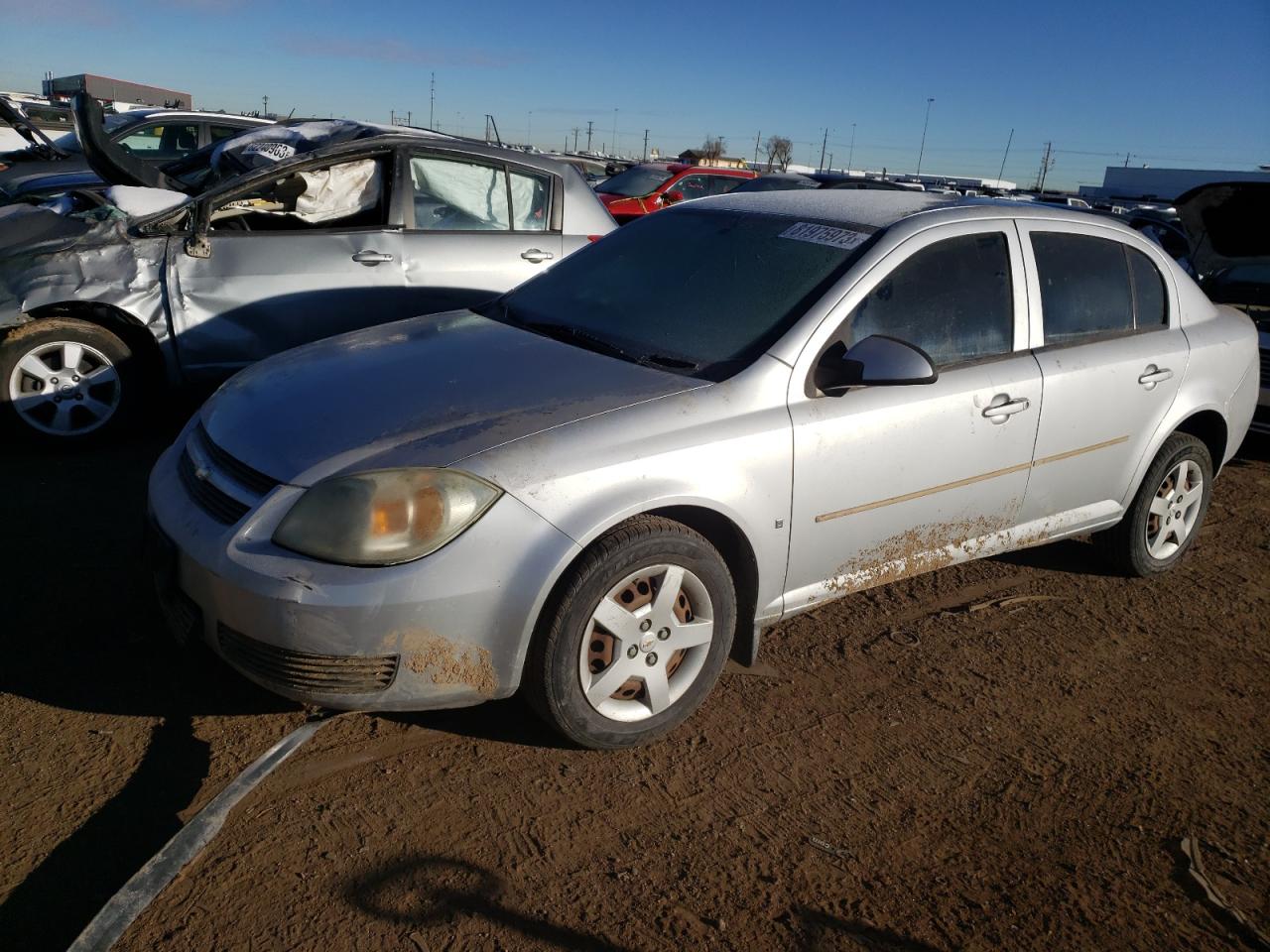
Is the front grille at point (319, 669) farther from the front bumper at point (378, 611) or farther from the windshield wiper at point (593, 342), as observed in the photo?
the windshield wiper at point (593, 342)

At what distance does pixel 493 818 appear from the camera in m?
2.65

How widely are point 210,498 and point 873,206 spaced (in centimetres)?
258

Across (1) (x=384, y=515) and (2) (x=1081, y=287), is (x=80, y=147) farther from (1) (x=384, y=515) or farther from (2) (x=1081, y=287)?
(2) (x=1081, y=287)

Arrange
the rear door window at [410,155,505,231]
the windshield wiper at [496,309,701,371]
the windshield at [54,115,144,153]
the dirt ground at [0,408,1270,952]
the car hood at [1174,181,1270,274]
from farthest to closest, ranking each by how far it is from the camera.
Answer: the windshield at [54,115,144,153] < the car hood at [1174,181,1270,274] < the rear door window at [410,155,505,231] < the windshield wiper at [496,309,701,371] < the dirt ground at [0,408,1270,952]

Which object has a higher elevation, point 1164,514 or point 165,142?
point 165,142

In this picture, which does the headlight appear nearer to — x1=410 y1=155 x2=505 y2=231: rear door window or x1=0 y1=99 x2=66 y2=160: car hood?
x1=410 y1=155 x2=505 y2=231: rear door window

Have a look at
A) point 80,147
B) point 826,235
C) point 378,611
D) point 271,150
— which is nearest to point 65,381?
point 271,150

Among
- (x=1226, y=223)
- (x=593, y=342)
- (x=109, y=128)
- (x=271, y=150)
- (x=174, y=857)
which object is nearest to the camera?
(x=174, y=857)

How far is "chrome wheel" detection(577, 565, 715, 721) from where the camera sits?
282cm

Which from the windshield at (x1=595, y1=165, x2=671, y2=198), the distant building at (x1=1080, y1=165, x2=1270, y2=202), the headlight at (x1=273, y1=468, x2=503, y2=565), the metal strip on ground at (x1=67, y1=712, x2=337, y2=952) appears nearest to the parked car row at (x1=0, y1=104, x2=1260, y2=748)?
the headlight at (x1=273, y1=468, x2=503, y2=565)

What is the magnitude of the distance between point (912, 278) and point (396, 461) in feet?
6.34

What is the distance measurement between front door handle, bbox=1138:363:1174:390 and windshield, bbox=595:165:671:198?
1229 cm

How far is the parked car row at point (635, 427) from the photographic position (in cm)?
259

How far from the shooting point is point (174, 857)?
235 centimetres
